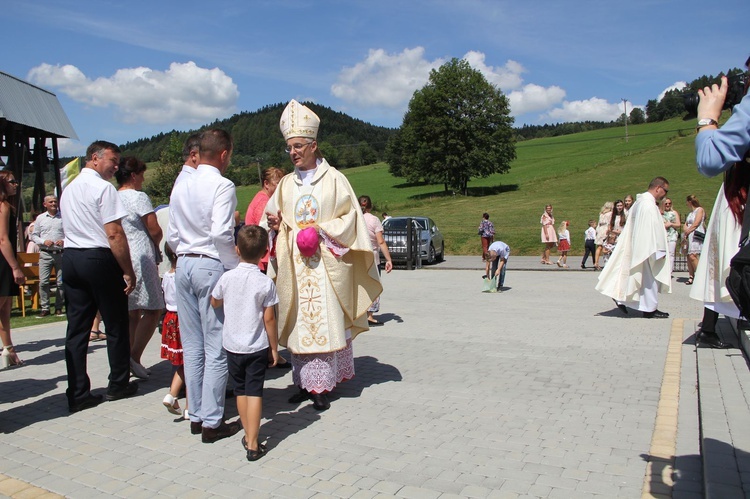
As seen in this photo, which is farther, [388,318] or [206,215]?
[388,318]

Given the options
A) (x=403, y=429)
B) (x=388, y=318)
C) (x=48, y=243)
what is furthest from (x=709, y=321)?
(x=48, y=243)

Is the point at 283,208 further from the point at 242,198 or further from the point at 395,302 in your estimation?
the point at 242,198

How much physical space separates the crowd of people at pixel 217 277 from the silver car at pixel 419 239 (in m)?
15.6

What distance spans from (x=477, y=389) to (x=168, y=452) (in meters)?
2.81

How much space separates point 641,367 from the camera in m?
6.68

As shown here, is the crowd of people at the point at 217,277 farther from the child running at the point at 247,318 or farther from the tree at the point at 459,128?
the tree at the point at 459,128

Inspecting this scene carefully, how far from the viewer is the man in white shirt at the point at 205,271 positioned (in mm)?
4609

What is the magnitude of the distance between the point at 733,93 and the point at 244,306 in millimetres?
3200

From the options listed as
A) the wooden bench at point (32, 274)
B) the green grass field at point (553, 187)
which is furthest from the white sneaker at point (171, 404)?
the wooden bench at point (32, 274)

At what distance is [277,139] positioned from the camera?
84.6m

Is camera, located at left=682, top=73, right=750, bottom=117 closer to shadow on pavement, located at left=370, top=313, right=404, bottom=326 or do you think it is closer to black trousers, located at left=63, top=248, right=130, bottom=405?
black trousers, located at left=63, top=248, right=130, bottom=405

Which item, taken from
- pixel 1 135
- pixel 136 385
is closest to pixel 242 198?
pixel 1 135

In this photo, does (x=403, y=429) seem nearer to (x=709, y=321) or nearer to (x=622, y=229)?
(x=709, y=321)

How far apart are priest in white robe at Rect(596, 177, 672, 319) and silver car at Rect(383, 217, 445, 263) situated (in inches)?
476
